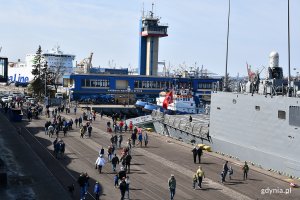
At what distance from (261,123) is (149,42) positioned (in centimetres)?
8285

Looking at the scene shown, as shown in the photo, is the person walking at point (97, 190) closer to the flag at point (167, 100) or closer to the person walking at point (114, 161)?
the person walking at point (114, 161)

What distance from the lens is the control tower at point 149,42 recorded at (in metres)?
111

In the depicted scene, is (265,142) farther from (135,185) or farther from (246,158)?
(135,185)

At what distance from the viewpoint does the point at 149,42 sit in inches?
4402

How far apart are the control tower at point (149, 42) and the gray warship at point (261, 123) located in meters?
71.6

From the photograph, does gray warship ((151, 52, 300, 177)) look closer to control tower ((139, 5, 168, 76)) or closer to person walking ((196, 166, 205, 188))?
person walking ((196, 166, 205, 188))

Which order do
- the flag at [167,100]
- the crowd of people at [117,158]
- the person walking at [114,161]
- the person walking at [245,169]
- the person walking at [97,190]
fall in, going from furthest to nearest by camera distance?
the flag at [167,100] → the person walking at [114,161] → the person walking at [245,169] → the crowd of people at [117,158] → the person walking at [97,190]

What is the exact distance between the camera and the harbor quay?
844 inches

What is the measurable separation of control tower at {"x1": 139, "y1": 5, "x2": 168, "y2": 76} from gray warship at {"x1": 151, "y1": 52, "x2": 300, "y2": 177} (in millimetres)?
71621

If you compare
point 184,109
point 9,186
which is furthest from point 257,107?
point 184,109

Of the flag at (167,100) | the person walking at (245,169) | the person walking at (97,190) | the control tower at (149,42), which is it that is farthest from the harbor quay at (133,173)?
the control tower at (149,42)

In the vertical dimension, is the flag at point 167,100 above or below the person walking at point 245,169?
above

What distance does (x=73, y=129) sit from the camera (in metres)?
43.3

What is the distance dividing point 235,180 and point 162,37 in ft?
296
